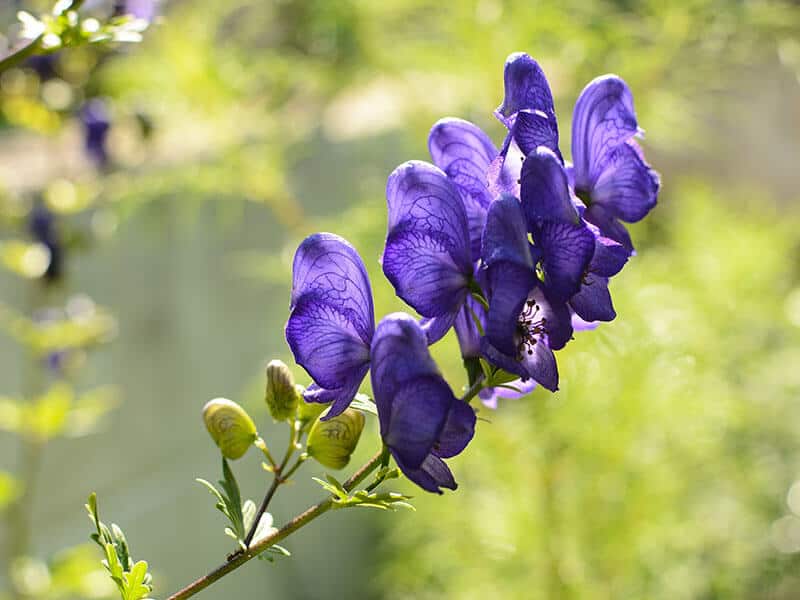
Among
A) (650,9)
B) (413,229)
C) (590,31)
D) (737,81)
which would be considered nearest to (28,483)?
(413,229)

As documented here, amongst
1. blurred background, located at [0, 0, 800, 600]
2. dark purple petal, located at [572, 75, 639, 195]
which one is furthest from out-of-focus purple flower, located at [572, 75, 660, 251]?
blurred background, located at [0, 0, 800, 600]

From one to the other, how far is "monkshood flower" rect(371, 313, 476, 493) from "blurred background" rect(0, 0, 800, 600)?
618 millimetres

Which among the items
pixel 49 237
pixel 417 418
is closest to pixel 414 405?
pixel 417 418

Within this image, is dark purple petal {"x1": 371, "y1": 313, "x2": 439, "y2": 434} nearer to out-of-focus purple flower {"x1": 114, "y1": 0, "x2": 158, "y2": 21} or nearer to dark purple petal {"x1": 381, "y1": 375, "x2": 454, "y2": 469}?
dark purple petal {"x1": 381, "y1": 375, "x2": 454, "y2": 469}

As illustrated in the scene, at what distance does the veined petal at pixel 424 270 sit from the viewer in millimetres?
276

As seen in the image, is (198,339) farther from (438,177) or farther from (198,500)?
(438,177)

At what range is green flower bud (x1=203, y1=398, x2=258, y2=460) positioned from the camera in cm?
29

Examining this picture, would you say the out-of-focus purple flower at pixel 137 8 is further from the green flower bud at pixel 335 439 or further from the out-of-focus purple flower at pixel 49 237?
the green flower bud at pixel 335 439

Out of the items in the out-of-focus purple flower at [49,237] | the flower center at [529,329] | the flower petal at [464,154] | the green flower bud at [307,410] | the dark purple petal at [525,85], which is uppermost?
the out-of-focus purple flower at [49,237]

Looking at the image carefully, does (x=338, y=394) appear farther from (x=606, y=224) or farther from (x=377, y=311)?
(x=377, y=311)

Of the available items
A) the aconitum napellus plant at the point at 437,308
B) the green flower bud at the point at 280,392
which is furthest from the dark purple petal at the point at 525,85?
the green flower bud at the point at 280,392

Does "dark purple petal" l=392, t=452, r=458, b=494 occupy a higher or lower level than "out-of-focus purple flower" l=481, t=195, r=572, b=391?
lower

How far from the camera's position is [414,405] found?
0.25 meters

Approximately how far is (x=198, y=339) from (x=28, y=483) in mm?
778
